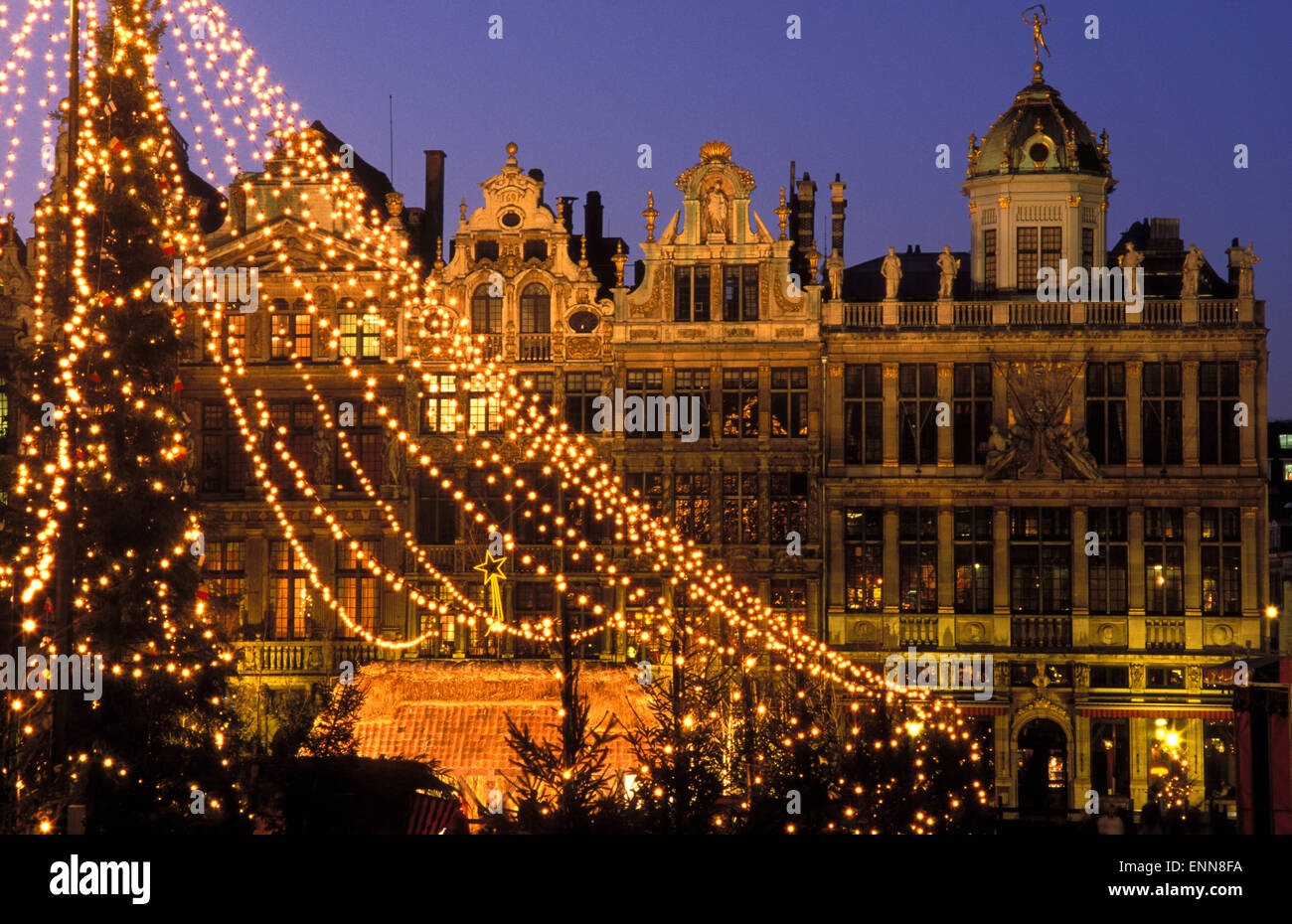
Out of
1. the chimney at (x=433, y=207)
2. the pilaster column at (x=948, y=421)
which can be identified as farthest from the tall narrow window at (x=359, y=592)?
the pilaster column at (x=948, y=421)

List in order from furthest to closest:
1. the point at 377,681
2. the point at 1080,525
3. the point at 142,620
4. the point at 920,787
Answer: the point at 1080,525
the point at 377,681
the point at 920,787
the point at 142,620

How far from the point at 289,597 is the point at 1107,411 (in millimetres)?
17514

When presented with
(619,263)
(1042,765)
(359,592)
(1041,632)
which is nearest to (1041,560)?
(1041,632)

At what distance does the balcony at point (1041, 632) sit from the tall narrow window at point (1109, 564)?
0.74 meters

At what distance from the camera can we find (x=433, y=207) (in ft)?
150

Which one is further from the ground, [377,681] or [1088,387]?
[1088,387]

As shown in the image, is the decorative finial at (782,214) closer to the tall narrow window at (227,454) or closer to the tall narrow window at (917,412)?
the tall narrow window at (917,412)

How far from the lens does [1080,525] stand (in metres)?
40.9

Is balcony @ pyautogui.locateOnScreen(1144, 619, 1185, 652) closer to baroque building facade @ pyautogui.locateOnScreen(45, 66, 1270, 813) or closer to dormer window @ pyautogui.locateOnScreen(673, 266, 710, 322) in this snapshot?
baroque building facade @ pyautogui.locateOnScreen(45, 66, 1270, 813)

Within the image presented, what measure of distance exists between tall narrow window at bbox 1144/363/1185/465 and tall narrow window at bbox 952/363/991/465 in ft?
10.6

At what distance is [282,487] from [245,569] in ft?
6.29
